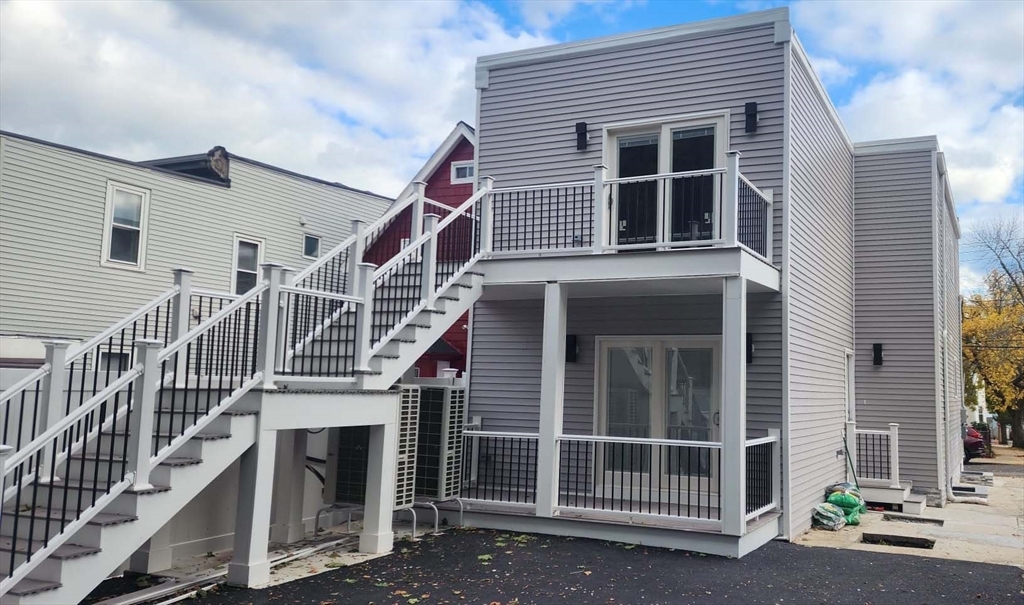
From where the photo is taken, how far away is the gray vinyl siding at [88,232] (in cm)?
1377

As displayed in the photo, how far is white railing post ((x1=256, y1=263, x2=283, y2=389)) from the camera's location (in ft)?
22.2

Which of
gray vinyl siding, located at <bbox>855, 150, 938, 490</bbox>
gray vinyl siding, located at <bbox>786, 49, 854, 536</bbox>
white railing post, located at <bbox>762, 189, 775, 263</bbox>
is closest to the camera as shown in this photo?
white railing post, located at <bbox>762, 189, 775, 263</bbox>

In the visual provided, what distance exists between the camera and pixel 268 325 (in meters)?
6.78

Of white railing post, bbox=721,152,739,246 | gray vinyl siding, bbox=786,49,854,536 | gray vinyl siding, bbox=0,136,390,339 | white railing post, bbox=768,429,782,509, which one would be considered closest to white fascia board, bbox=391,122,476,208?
gray vinyl siding, bbox=0,136,390,339

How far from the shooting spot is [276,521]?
8453mm

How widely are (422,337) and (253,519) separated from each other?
289 centimetres

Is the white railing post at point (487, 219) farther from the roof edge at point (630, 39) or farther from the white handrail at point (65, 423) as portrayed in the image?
the white handrail at point (65, 423)

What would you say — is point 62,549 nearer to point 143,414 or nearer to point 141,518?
point 141,518

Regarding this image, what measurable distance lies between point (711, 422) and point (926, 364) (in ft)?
17.6

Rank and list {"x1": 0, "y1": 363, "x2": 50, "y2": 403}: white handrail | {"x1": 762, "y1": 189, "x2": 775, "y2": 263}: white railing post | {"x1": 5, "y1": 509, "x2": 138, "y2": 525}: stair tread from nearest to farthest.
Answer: {"x1": 0, "y1": 363, "x2": 50, "y2": 403}: white handrail → {"x1": 5, "y1": 509, "x2": 138, "y2": 525}: stair tread → {"x1": 762, "y1": 189, "x2": 775, "y2": 263}: white railing post

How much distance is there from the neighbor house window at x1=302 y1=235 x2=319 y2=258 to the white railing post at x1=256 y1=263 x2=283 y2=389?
40.8 feet

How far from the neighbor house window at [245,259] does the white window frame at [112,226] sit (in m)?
2.17

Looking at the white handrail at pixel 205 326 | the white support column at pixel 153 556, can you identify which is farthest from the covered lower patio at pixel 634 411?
the white handrail at pixel 205 326

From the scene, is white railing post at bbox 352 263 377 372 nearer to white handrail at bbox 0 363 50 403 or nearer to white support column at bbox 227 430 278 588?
white support column at bbox 227 430 278 588
